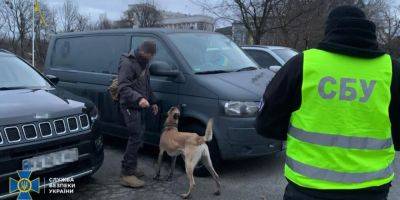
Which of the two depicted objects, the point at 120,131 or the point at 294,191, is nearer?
the point at 294,191

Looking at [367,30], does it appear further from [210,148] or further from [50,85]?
[50,85]

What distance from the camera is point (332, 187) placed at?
2383 mm

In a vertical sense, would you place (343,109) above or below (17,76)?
above

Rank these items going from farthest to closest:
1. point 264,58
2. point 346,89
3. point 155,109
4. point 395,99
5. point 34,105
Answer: point 264,58 < point 155,109 < point 34,105 < point 395,99 < point 346,89

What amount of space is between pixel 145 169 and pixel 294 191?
13.1 ft

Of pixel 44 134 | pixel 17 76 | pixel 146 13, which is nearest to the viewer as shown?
pixel 44 134

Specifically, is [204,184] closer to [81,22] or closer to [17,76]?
[17,76]

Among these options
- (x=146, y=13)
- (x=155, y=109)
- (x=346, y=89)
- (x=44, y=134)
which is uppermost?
(x=146, y=13)

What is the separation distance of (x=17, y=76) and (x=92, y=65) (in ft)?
5.60

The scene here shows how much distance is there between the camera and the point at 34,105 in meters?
4.67

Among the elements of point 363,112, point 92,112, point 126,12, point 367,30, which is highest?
point 126,12

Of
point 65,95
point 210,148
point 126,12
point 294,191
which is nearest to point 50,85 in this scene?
point 65,95

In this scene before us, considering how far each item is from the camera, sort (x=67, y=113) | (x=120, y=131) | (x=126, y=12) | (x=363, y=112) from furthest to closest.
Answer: (x=126, y=12) < (x=120, y=131) < (x=67, y=113) < (x=363, y=112)

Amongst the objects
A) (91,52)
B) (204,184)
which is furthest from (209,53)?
(91,52)
